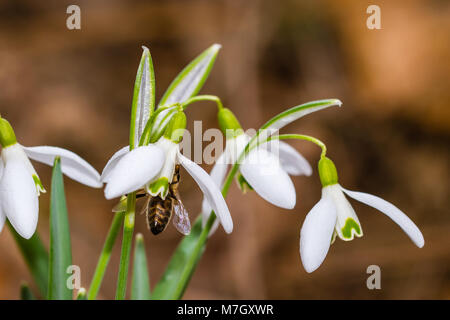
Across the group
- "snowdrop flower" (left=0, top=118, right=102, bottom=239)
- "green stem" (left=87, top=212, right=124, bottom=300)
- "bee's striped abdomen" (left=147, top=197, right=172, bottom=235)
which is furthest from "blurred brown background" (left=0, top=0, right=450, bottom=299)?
"bee's striped abdomen" (left=147, top=197, right=172, bottom=235)

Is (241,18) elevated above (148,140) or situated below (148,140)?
above

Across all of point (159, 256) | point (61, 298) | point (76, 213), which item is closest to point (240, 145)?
point (61, 298)

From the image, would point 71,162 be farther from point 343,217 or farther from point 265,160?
point 343,217

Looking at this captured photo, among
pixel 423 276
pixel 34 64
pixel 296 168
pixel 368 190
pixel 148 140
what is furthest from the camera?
pixel 34 64

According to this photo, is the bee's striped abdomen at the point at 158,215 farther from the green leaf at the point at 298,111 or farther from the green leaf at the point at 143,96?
the green leaf at the point at 298,111

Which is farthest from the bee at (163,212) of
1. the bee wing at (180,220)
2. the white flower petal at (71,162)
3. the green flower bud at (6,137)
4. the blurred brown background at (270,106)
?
the blurred brown background at (270,106)

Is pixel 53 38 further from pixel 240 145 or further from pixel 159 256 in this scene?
pixel 240 145

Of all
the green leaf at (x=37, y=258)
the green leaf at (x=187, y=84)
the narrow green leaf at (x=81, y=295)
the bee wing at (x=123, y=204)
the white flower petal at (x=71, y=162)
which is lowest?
the narrow green leaf at (x=81, y=295)
